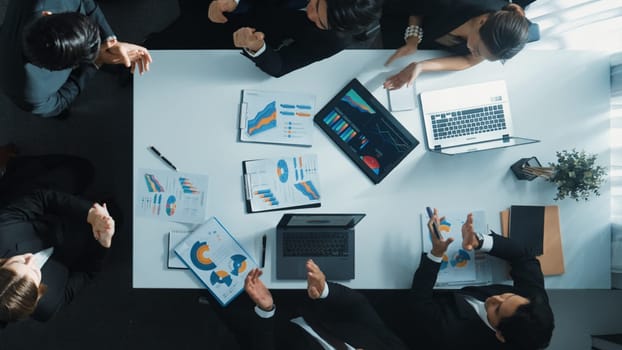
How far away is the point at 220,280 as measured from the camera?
1.81 m

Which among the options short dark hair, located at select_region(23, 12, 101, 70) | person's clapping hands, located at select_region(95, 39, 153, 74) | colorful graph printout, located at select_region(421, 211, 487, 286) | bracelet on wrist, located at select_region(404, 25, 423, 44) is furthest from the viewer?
bracelet on wrist, located at select_region(404, 25, 423, 44)

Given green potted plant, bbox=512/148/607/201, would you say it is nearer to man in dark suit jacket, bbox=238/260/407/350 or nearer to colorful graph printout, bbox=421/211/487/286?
colorful graph printout, bbox=421/211/487/286

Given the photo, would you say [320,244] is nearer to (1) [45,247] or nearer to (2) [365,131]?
(2) [365,131]

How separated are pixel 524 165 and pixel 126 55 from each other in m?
1.70

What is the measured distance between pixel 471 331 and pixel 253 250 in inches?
40.0

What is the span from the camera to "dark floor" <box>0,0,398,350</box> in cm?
240

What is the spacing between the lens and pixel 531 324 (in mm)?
1675

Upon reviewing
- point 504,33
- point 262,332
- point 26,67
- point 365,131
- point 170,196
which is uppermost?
point 504,33

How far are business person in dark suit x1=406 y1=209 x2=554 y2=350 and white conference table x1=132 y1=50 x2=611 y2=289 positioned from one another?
10 cm

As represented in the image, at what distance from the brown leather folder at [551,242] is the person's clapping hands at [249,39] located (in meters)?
1.24

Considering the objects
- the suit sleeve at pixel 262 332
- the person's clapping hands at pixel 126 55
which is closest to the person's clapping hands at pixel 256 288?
the suit sleeve at pixel 262 332

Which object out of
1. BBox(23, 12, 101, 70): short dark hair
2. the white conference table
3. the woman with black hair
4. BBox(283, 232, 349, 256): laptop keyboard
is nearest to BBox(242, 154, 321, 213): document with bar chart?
the white conference table

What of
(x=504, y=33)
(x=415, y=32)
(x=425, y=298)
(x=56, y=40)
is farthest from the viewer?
(x=415, y=32)

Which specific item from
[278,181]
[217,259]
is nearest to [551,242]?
[278,181]
